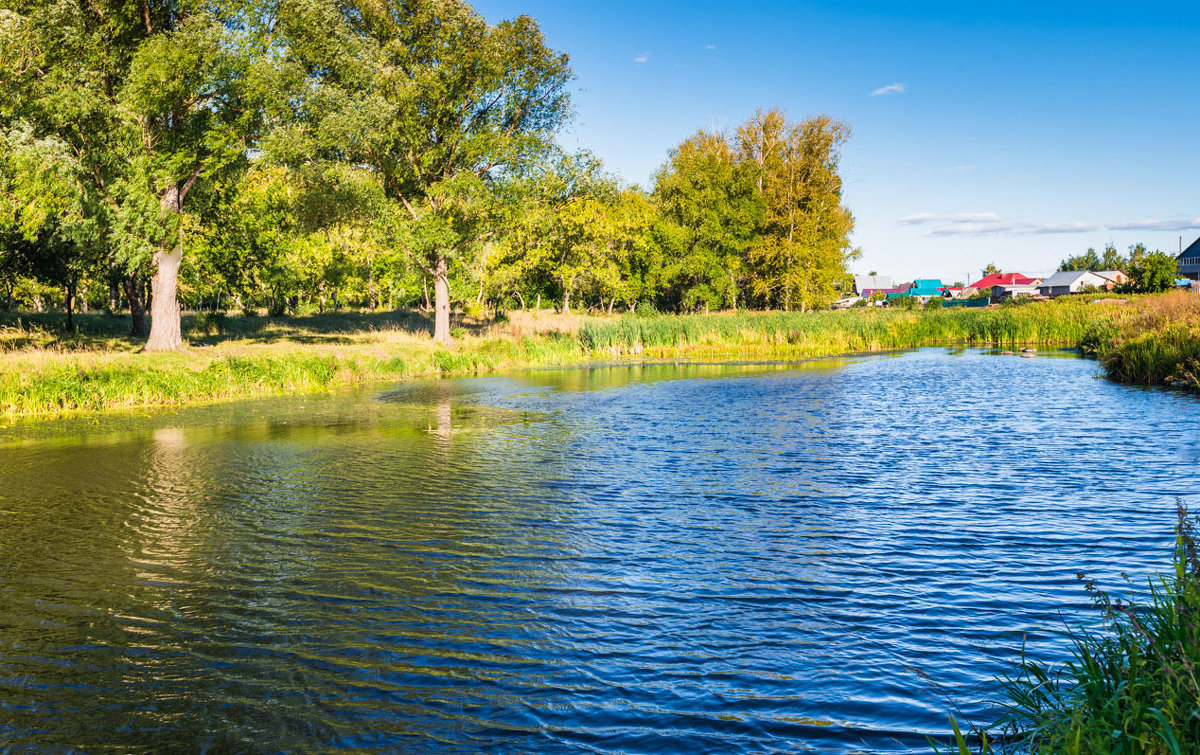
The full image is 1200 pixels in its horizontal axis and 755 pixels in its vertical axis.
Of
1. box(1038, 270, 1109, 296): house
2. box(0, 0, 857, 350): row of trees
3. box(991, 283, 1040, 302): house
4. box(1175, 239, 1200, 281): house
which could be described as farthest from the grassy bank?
box(991, 283, 1040, 302): house

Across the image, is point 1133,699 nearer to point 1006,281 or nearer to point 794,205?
point 794,205

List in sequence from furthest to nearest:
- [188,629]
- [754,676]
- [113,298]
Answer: [113,298], [188,629], [754,676]

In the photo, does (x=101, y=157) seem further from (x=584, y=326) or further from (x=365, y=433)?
(x=584, y=326)

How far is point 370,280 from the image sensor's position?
59938 millimetres

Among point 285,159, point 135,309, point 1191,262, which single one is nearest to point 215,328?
point 135,309

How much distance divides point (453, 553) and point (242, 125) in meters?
26.7

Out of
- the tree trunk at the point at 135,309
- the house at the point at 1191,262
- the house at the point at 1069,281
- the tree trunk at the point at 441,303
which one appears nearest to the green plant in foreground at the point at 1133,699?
the tree trunk at the point at 441,303

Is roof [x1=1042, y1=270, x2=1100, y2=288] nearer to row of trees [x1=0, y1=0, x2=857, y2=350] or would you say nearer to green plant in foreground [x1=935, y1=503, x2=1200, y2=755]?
row of trees [x1=0, y1=0, x2=857, y2=350]

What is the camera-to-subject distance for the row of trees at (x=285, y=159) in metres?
26.8

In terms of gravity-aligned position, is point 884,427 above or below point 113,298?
below

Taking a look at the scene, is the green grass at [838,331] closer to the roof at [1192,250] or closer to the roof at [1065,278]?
the roof at [1192,250]

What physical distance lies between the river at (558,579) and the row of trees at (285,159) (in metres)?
12.9

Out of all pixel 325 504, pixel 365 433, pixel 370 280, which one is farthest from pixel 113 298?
pixel 325 504

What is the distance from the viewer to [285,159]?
34.7 m
